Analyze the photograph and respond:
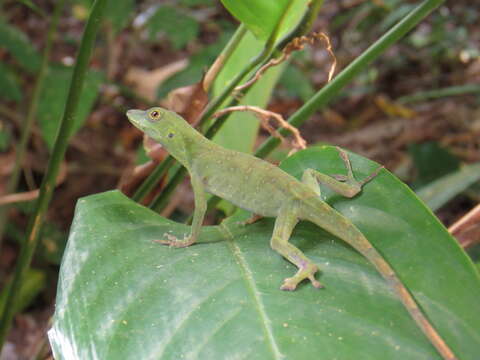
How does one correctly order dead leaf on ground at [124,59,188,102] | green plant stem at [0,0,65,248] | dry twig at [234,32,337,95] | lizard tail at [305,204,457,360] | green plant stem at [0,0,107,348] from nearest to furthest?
lizard tail at [305,204,457,360] → green plant stem at [0,0,107,348] → dry twig at [234,32,337,95] → green plant stem at [0,0,65,248] → dead leaf on ground at [124,59,188,102]

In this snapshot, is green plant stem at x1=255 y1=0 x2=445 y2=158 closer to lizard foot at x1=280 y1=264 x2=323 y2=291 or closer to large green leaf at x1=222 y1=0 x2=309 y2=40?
large green leaf at x1=222 y1=0 x2=309 y2=40

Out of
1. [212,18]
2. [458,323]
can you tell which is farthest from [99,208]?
[212,18]

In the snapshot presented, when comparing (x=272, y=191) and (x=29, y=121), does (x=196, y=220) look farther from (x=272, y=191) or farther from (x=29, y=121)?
(x=29, y=121)

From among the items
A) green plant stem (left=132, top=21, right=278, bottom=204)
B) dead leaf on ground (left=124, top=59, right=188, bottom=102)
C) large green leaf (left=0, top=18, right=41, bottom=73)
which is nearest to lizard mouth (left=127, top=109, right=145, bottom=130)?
green plant stem (left=132, top=21, right=278, bottom=204)

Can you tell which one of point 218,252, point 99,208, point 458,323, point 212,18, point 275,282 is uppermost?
point 458,323

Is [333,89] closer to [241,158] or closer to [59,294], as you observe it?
[241,158]

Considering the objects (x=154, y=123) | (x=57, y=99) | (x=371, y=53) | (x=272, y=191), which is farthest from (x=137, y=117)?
(x=57, y=99)
